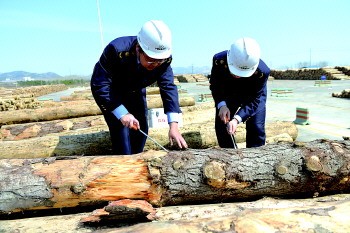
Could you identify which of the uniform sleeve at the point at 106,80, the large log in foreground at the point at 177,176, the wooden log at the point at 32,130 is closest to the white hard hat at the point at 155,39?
the uniform sleeve at the point at 106,80

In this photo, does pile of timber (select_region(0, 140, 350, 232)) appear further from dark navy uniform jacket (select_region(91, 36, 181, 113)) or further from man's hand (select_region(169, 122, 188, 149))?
dark navy uniform jacket (select_region(91, 36, 181, 113))

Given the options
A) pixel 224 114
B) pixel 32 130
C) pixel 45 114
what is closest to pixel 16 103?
pixel 45 114

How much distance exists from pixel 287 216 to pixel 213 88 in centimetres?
268

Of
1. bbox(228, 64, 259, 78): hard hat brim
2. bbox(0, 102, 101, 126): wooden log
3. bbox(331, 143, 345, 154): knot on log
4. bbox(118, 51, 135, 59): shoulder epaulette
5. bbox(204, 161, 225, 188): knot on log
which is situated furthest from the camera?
bbox(0, 102, 101, 126): wooden log

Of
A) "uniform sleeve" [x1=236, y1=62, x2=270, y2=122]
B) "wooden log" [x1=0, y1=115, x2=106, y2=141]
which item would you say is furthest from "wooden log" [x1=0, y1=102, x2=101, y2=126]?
"uniform sleeve" [x1=236, y1=62, x2=270, y2=122]

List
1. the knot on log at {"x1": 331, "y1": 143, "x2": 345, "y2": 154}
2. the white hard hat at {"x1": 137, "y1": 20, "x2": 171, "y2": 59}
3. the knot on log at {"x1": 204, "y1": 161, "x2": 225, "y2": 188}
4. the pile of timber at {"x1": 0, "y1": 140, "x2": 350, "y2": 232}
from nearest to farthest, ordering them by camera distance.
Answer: the pile of timber at {"x1": 0, "y1": 140, "x2": 350, "y2": 232}, the knot on log at {"x1": 204, "y1": 161, "x2": 225, "y2": 188}, the knot on log at {"x1": 331, "y1": 143, "x2": 345, "y2": 154}, the white hard hat at {"x1": 137, "y1": 20, "x2": 171, "y2": 59}

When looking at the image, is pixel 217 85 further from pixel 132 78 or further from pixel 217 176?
pixel 217 176

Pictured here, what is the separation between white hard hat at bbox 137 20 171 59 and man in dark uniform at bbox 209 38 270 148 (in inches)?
37.6

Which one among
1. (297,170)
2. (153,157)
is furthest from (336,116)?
(153,157)

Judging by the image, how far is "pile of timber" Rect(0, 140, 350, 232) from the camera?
273 centimetres

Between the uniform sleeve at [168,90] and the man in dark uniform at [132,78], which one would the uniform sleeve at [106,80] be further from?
the uniform sleeve at [168,90]

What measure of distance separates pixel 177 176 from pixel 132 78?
1425mm

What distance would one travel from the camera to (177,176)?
2.84m

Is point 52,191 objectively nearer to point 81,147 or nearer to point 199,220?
point 199,220
